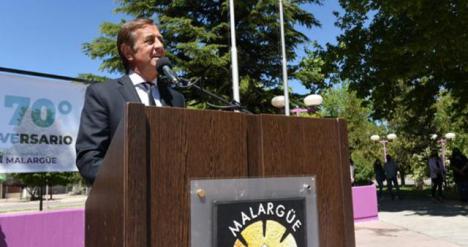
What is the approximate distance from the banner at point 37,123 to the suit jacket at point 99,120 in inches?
183

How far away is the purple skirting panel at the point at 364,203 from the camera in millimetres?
11883

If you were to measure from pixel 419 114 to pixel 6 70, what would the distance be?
14.6m

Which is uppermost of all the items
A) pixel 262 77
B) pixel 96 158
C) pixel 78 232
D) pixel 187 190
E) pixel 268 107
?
pixel 262 77

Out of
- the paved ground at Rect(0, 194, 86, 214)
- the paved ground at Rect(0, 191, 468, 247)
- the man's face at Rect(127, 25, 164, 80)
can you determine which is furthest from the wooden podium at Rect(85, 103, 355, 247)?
the paved ground at Rect(0, 194, 86, 214)

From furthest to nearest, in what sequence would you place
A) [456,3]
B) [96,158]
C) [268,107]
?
[268,107] → [456,3] → [96,158]

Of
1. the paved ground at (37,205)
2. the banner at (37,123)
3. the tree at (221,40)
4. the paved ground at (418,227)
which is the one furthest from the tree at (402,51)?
the paved ground at (37,205)

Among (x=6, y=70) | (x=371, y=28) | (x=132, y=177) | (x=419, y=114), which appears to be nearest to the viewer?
(x=132, y=177)

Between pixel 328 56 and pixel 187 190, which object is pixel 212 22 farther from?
pixel 187 190

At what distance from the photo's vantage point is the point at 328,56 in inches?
593

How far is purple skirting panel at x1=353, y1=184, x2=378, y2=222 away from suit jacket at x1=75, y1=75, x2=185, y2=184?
10446 millimetres

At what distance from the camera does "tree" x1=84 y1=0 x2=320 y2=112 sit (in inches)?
790

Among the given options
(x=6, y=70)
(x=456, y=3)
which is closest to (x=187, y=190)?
(x=6, y=70)

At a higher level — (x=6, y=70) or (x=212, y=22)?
(x=212, y=22)

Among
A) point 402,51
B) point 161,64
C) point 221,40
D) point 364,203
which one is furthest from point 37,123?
point 221,40
